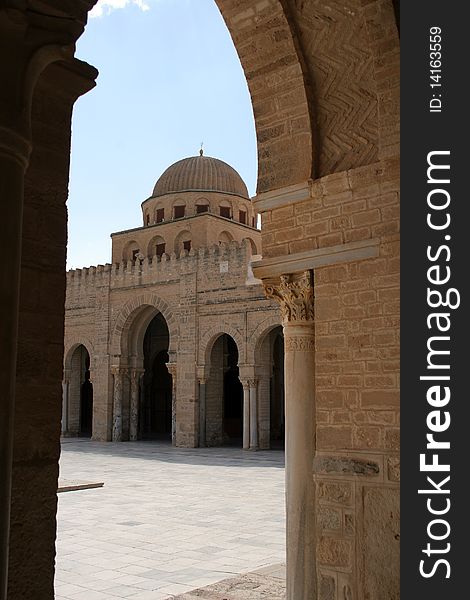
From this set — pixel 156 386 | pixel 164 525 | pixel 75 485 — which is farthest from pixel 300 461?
pixel 156 386

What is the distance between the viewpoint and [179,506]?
10.9 meters

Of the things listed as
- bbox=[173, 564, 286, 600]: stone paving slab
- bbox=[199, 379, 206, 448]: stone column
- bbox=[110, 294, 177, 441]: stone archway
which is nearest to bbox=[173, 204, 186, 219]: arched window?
bbox=[110, 294, 177, 441]: stone archway

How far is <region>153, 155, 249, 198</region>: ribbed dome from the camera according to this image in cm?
2936

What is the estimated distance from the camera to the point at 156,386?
93.7ft

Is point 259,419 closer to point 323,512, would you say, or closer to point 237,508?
point 237,508

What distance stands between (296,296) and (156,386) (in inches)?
965

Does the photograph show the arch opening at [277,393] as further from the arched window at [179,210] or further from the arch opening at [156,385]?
the arched window at [179,210]

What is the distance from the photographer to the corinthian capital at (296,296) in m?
4.62

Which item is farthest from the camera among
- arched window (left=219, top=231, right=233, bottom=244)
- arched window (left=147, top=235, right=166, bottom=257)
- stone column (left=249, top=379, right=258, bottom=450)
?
arched window (left=147, top=235, right=166, bottom=257)

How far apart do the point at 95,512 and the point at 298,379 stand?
23.2 ft

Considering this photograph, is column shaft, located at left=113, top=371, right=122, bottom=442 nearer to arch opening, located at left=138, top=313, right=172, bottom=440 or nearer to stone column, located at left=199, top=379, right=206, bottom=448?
arch opening, located at left=138, top=313, right=172, bottom=440

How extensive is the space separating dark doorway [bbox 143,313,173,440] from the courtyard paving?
31.7 feet

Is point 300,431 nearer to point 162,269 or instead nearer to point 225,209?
point 162,269

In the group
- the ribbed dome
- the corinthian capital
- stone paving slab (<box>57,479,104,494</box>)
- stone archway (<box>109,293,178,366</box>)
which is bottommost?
stone paving slab (<box>57,479,104,494</box>)
